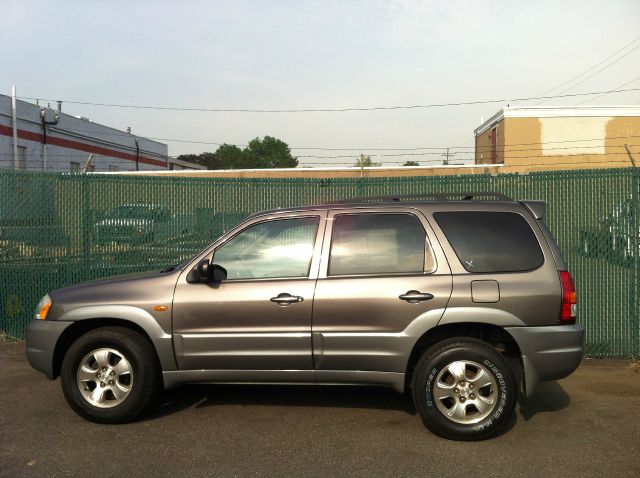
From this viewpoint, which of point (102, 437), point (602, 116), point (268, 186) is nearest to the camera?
point (102, 437)

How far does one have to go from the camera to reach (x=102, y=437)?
4.60 metres

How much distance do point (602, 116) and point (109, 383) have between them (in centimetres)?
2826

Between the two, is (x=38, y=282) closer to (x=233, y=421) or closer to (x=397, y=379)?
(x=233, y=421)

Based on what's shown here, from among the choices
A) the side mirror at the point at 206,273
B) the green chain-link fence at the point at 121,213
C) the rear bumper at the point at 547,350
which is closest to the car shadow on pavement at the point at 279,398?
the rear bumper at the point at 547,350

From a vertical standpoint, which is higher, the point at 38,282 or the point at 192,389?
the point at 38,282

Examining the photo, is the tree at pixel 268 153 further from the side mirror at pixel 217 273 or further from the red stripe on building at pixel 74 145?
the side mirror at pixel 217 273

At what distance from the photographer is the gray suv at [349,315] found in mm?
4477

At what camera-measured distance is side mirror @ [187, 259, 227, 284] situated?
4738mm

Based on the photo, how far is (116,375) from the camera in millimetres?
4867

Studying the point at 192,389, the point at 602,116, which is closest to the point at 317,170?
the point at 602,116

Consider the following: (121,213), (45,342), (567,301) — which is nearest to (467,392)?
(567,301)

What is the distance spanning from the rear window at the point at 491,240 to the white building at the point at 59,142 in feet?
63.3

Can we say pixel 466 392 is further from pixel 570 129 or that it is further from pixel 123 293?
pixel 570 129

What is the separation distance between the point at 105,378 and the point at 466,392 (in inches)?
113
